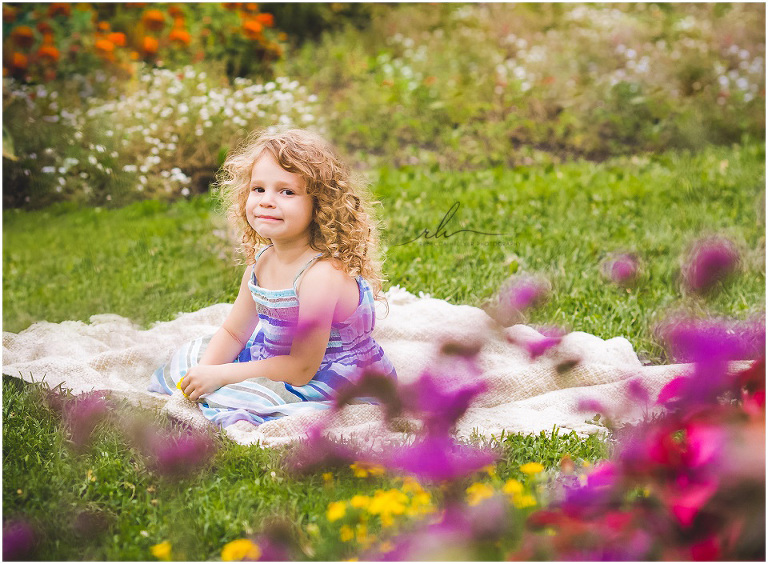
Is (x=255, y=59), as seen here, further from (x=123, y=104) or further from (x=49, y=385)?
(x=49, y=385)

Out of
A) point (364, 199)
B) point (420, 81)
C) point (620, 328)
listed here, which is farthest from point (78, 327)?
point (420, 81)

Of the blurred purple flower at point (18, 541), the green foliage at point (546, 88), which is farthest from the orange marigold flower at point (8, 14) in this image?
the blurred purple flower at point (18, 541)

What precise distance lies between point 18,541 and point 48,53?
15.0 feet

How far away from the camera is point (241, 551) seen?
4.18 ft

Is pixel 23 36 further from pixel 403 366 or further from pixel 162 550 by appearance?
pixel 162 550

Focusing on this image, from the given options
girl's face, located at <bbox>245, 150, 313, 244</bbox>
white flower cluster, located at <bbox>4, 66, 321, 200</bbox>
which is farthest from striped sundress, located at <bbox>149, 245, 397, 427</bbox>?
white flower cluster, located at <bbox>4, 66, 321, 200</bbox>

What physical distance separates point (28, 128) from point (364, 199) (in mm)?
3304

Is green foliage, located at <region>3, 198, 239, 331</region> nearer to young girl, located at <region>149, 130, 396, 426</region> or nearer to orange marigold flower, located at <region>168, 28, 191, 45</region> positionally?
young girl, located at <region>149, 130, 396, 426</region>

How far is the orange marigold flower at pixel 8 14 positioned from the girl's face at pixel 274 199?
3940mm

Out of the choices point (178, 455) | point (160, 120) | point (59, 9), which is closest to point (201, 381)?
point (178, 455)

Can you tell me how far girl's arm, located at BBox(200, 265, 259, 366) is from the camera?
2.28 metres

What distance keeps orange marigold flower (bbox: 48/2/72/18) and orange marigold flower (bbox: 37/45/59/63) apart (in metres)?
0.43

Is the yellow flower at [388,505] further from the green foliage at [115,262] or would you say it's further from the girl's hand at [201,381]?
the green foliage at [115,262]

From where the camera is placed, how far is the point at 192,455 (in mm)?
1691
